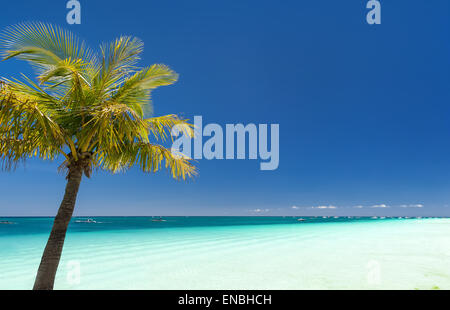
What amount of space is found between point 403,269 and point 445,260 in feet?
10.3

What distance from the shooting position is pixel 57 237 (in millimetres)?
4086

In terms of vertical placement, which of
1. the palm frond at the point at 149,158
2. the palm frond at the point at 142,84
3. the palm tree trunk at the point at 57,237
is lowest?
the palm tree trunk at the point at 57,237

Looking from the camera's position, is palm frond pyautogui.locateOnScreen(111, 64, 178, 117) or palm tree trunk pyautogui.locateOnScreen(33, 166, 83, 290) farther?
palm frond pyautogui.locateOnScreen(111, 64, 178, 117)

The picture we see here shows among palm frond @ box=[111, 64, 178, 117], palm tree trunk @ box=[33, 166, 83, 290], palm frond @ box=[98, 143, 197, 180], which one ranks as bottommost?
palm tree trunk @ box=[33, 166, 83, 290]

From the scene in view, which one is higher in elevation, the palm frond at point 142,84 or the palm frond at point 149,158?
the palm frond at point 142,84

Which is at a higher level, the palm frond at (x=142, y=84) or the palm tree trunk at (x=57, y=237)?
the palm frond at (x=142, y=84)

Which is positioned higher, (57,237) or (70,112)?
(70,112)

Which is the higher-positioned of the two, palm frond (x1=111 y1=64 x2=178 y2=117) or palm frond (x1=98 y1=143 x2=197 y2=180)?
palm frond (x1=111 y1=64 x2=178 y2=117)

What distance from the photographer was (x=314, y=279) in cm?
748

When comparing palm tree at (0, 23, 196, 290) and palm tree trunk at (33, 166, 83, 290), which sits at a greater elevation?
palm tree at (0, 23, 196, 290)

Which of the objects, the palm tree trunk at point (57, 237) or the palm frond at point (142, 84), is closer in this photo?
the palm tree trunk at point (57, 237)

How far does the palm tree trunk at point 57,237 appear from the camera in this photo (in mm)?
3939

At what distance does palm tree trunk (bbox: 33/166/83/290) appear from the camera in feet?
12.9
